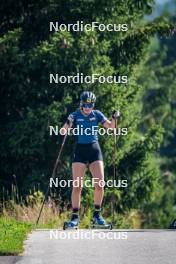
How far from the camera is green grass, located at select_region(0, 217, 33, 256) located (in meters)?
12.0

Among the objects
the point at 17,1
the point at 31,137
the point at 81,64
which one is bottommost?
the point at 31,137

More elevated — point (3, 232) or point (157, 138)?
point (157, 138)

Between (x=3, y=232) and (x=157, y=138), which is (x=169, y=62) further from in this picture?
(x=3, y=232)

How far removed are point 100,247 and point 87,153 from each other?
9.53ft

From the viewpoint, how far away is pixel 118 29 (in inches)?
958

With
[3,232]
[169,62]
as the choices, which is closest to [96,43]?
[3,232]

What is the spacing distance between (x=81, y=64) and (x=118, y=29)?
1.93 meters

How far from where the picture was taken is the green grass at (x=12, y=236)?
39.5ft

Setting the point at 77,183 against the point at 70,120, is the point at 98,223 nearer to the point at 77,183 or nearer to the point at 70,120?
the point at 77,183

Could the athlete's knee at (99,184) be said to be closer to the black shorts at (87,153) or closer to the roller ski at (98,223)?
the black shorts at (87,153)

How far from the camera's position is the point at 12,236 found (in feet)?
43.7

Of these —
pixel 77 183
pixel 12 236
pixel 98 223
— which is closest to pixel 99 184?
pixel 77 183

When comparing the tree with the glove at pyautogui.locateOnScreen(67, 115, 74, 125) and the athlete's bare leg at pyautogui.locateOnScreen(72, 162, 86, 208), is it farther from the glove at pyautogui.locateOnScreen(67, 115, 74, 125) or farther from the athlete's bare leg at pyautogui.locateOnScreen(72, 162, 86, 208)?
the glove at pyautogui.locateOnScreen(67, 115, 74, 125)

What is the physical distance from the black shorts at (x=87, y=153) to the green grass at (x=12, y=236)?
54.7 inches
